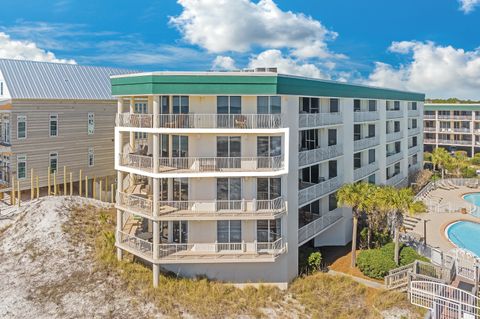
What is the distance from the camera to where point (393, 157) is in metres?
41.1

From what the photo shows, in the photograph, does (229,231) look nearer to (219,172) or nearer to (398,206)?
(219,172)

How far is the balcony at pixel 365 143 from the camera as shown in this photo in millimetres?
31094

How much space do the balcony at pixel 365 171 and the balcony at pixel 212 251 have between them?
1163 cm

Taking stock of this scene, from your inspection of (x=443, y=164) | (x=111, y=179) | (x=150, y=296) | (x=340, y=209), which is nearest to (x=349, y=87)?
(x=340, y=209)

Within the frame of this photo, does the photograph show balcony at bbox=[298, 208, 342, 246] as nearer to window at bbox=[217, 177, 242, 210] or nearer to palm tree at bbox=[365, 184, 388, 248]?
palm tree at bbox=[365, 184, 388, 248]

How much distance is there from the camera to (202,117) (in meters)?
21.2

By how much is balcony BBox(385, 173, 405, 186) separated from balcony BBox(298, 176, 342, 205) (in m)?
14.1

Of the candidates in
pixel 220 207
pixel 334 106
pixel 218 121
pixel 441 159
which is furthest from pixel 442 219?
pixel 218 121

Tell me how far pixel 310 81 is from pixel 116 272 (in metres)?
16.6

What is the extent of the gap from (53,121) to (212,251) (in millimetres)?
20774

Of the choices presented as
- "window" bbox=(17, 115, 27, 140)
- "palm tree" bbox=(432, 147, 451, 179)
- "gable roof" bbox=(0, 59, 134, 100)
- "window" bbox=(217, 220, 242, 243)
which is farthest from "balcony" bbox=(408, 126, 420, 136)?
"window" bbox=(17, 115, 27, 140)

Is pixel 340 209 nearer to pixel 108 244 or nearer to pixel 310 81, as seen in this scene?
pixel 310 81

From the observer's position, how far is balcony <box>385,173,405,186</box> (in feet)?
132

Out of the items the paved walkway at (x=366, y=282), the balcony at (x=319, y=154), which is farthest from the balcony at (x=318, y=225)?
the balcony at (x=319, y=154)
